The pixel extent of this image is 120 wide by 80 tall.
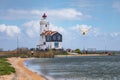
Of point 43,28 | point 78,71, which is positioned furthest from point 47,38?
point 78,71

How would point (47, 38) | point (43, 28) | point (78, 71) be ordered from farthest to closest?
point (43, 28)
point (47, 38)
point (78, 71)

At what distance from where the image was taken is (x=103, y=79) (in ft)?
117

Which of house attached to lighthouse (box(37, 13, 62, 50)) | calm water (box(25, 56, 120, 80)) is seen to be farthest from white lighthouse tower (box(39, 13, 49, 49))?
calm water (box(25, 56, 120, 80))

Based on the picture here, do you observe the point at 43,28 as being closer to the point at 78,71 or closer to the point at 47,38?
the point at 47,38

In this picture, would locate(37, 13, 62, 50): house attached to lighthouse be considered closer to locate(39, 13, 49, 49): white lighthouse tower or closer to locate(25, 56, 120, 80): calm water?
locate(39, 13, 49, 49): white lighthouse tower

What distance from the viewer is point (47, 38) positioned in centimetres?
11150

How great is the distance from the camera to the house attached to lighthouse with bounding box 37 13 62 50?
4383 inches

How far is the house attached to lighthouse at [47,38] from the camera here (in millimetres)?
111331

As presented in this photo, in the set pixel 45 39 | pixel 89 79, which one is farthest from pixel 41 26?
pixel 89 79

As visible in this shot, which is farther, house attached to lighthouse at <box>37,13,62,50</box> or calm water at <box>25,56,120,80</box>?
house attached to lighthouse at <box>37,13,62,50</box>

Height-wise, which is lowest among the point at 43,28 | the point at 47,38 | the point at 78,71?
the point at 78,71

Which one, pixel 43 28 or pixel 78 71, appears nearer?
pixel 78 71

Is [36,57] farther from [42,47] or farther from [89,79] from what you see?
[89,79]

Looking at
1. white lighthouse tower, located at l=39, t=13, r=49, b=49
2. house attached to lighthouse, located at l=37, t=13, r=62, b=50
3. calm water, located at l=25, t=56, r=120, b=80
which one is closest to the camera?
calm water, located at l=25, t=56, r=120, b=80
